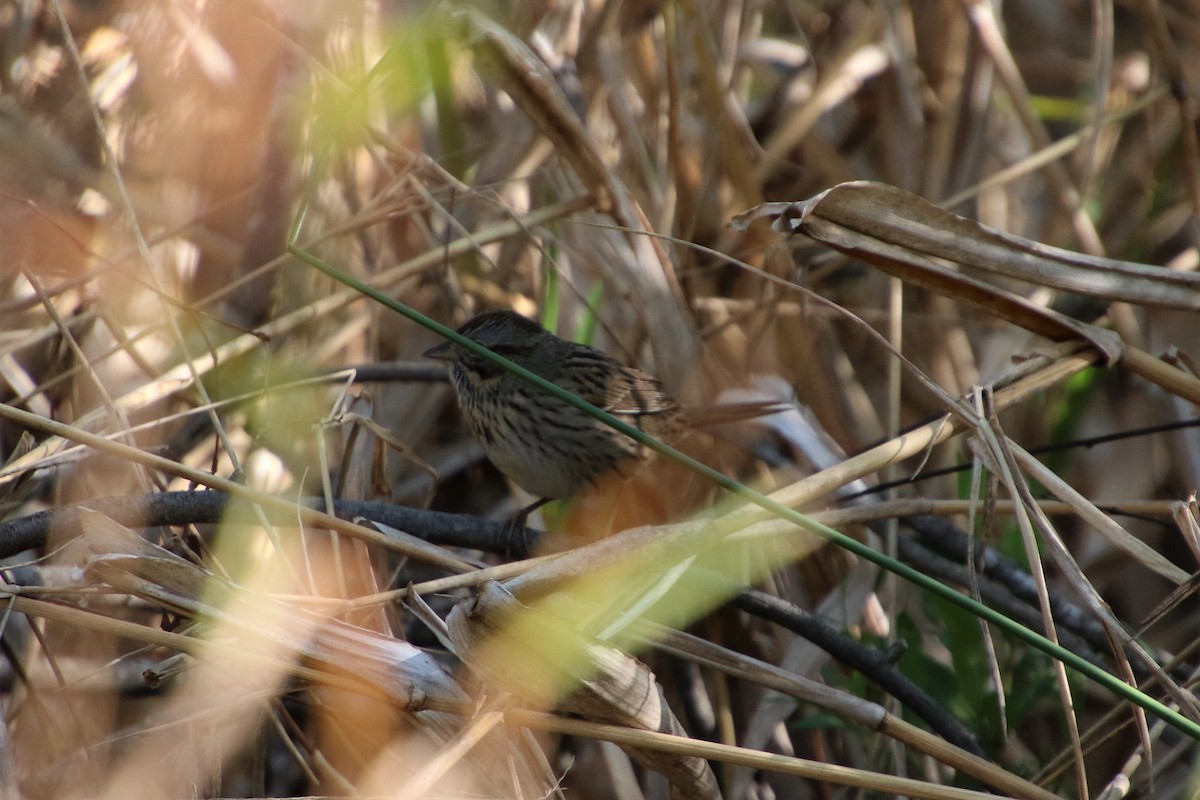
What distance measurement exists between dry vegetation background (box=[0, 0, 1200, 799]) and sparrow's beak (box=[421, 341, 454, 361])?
0.37ft

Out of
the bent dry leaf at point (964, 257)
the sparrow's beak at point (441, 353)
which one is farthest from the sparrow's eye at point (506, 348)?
the bent dry leaf at point (964, 257)

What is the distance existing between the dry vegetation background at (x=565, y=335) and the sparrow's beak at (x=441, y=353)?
4.4 inches

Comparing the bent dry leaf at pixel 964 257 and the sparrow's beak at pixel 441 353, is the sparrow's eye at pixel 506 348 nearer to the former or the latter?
the sparrow's beak at pixel 441 353

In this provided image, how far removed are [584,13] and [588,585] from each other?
227cm

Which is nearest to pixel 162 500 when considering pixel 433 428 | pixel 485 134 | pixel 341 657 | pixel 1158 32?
pixel 341 657

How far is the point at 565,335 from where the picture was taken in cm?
366

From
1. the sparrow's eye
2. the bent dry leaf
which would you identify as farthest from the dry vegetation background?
the sparrow's eye

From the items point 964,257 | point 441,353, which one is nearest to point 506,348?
point 441,353

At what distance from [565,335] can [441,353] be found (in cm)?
48

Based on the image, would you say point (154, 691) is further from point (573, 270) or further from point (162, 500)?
point (573, 270)

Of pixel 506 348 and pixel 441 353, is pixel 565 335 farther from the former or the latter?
pixel 441 353

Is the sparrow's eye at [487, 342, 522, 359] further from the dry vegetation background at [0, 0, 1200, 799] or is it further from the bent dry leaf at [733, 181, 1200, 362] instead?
the bent dry leaf at [733, 181, 1200, 362]

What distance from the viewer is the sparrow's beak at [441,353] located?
10.9 ft

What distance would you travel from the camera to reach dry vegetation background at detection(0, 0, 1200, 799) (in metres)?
1.99
